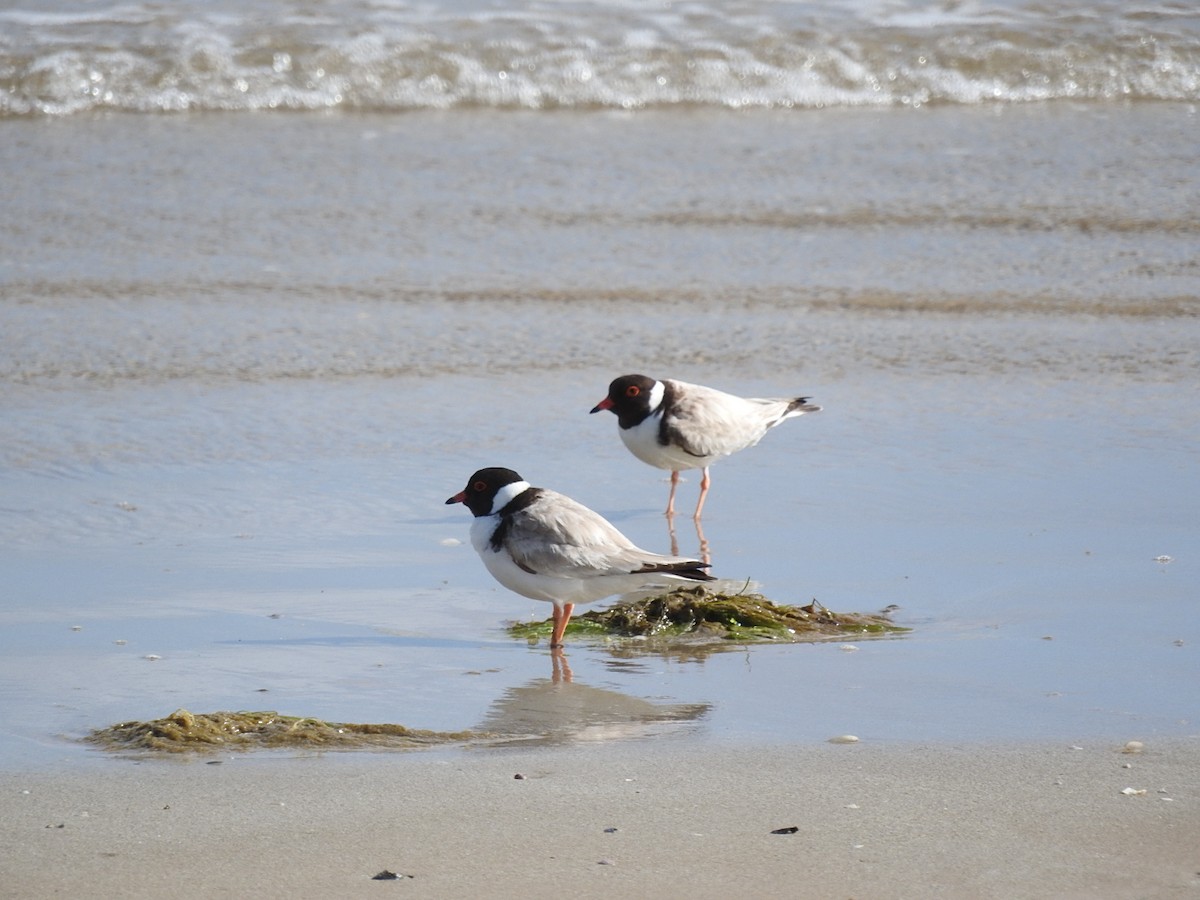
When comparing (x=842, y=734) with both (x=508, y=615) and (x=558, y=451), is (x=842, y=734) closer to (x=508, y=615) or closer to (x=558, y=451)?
(x=508, y=615)

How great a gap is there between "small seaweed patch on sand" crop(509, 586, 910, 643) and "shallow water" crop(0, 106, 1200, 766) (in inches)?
4.7

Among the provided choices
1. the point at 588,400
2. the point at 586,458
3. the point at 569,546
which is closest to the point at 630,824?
the point at 569,546

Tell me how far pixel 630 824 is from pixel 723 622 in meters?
1.64

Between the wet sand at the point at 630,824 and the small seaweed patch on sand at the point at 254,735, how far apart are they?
10 centimetres

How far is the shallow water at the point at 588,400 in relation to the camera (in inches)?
190

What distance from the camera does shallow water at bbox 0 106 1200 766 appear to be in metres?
4.82

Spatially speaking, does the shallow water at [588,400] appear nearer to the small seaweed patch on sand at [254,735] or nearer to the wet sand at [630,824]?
the small seaweed patch on sand at [254,735]

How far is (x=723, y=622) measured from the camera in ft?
17.3

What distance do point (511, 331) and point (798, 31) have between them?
7713 millimetres

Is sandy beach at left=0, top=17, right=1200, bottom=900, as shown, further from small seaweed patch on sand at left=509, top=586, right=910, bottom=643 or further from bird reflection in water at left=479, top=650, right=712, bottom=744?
small seaweed patch on sand at left=509, top=586, right=910, bottom=643

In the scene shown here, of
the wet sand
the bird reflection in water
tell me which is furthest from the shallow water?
the wet sand

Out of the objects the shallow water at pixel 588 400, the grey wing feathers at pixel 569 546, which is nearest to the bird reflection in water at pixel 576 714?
the shallow water at pixel 588 400

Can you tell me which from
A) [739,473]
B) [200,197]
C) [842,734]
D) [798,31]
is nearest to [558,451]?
[739,473]

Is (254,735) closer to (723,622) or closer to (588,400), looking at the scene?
(723,622)
